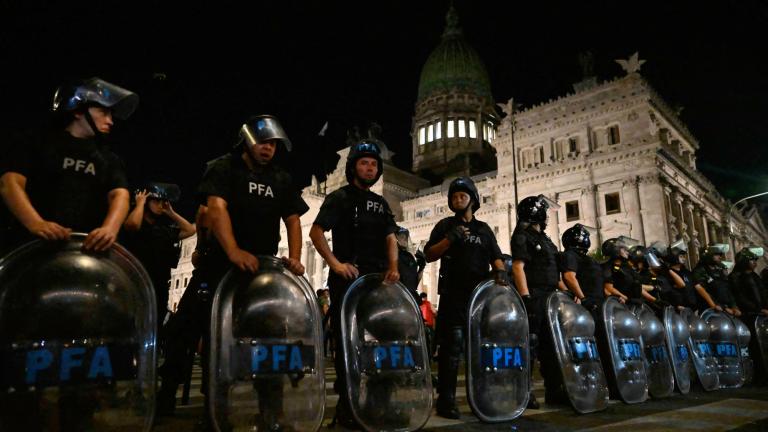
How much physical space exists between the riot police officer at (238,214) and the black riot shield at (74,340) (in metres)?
0.77

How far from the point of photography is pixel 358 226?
4215 mm

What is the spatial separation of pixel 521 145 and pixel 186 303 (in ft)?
118

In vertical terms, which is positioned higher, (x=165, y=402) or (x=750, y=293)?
(x=750, y=293)

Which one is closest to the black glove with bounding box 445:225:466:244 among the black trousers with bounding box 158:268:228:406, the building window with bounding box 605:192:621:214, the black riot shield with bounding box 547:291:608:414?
the black riot shield with bounding box 547:291:608:414

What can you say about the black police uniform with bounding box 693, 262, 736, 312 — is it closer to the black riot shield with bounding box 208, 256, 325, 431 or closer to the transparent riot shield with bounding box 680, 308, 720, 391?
the transparent riot shield with bounding box 680, 308, 720, 391

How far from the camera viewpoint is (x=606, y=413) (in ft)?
14.9

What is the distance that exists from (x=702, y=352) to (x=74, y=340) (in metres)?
8.15

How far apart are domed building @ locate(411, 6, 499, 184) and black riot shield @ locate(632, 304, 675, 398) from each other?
50.0m

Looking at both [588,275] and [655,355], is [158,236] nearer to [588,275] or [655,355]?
[588,275]


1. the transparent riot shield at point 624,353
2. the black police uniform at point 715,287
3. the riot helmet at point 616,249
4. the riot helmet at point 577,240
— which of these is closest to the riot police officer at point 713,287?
the black police uniform at point 715,287

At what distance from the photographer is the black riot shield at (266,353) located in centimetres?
274

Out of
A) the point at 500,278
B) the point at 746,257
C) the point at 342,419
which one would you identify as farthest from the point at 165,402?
the point at 746,257

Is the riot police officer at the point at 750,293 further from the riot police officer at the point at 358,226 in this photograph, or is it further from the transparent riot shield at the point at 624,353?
the riot police officer at the point at 358,226

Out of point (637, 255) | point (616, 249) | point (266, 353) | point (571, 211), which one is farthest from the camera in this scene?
point (571, 211)
